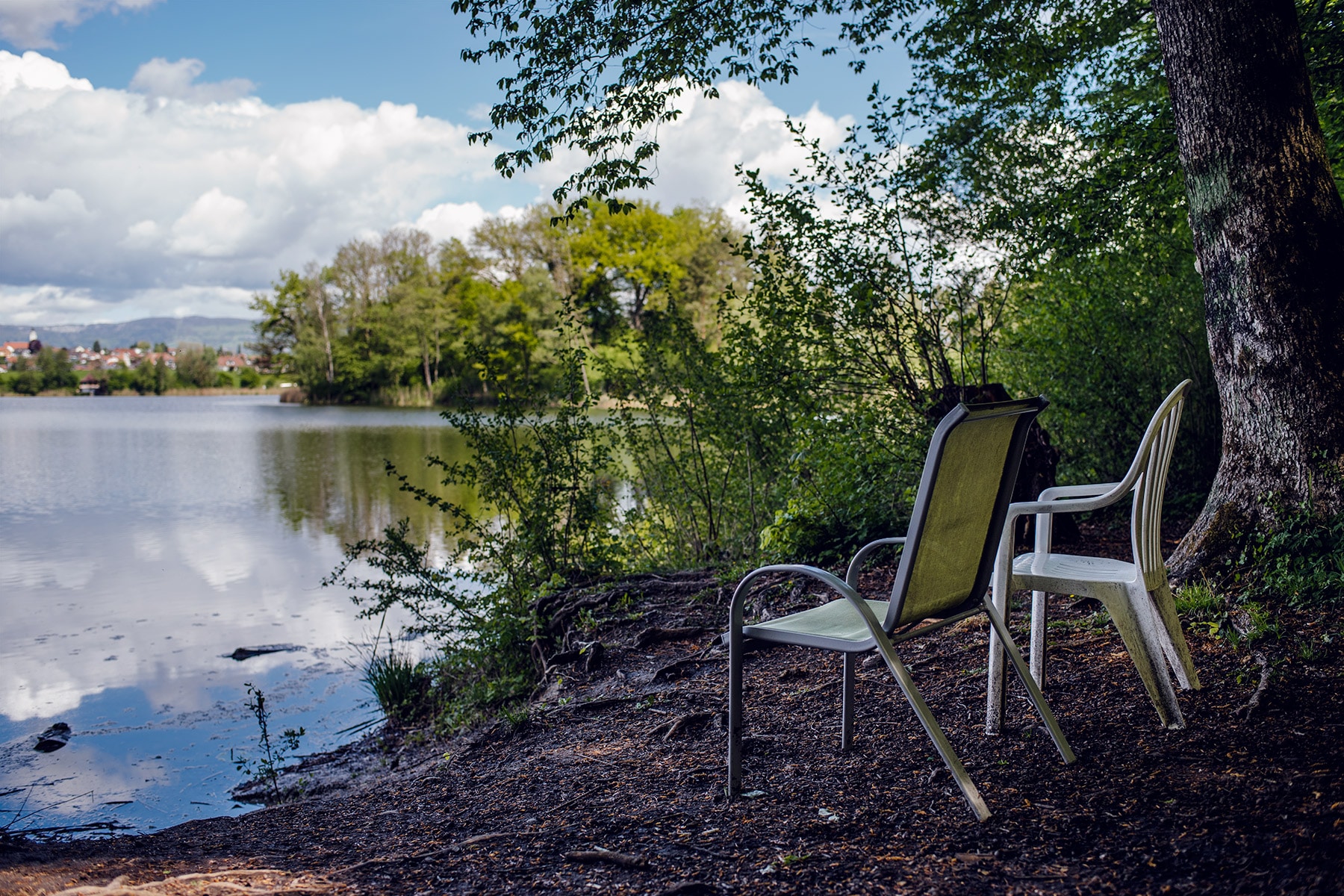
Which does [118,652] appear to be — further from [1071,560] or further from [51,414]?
[51,414]

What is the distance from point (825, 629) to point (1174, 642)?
1488 millimetres

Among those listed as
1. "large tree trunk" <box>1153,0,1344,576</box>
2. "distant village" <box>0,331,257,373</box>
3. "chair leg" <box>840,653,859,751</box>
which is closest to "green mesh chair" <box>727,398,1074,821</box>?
"chair leg" <box>840,653,859,751</box>

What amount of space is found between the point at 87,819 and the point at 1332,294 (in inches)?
274

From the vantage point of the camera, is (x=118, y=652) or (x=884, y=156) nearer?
(x=884, y=156)

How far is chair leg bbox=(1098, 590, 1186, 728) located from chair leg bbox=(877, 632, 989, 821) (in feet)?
2.88

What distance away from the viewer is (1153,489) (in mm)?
3328

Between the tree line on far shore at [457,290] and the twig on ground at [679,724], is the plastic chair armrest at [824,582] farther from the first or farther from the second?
the tree line on far shore at [457,290]

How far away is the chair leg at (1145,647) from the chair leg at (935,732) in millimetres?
876

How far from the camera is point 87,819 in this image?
17.2 ft

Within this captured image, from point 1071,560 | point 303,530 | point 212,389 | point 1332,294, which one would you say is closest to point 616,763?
point 1071,560

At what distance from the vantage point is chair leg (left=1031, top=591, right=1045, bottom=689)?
11.1ft

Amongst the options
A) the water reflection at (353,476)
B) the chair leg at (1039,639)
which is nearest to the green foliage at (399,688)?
the water reflection at (353,476)

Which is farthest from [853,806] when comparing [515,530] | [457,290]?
[457,290]

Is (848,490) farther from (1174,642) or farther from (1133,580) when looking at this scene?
(1133,580)
